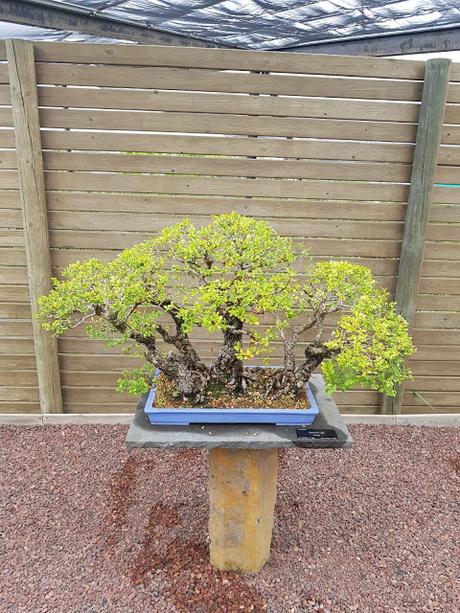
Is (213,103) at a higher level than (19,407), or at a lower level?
higher

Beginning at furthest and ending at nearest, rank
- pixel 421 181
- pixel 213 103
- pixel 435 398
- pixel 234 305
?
pixel 435 398 < pixel 421 181 < pixel 213 103 < pixel 234 305

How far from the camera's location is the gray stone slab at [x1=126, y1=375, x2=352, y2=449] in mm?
1579

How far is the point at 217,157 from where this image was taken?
2.66 metres

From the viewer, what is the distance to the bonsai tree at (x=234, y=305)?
62.6 inches

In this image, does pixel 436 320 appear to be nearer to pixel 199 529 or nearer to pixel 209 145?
pixel 209 145

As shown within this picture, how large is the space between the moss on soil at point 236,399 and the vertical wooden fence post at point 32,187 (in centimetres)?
135

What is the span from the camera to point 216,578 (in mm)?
1911

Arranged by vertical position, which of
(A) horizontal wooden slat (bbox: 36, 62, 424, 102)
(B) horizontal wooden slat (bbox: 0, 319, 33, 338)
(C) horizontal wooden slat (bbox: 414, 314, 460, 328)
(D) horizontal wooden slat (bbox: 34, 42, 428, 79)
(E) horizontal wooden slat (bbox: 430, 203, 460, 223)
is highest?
(D) horizontal wooden slat (bbox: 34, 42, 428, 79)

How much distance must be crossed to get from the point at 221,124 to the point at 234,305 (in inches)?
58.6

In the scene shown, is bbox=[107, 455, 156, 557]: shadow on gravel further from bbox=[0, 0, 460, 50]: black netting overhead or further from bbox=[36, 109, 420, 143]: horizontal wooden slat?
bbox=[0, 0, 460, 50]: black netting overhead

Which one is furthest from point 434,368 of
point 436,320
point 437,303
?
point 437,303

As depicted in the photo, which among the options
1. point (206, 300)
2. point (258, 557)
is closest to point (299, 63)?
point (206, 300)

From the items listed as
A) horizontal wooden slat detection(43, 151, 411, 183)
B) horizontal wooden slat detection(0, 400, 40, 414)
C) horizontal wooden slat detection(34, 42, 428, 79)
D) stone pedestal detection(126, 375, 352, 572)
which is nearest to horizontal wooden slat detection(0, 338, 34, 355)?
horizontal wooden slat detection(0, 400, 40, 414)

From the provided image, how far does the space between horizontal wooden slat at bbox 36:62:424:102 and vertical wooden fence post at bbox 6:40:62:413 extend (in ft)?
0.36
